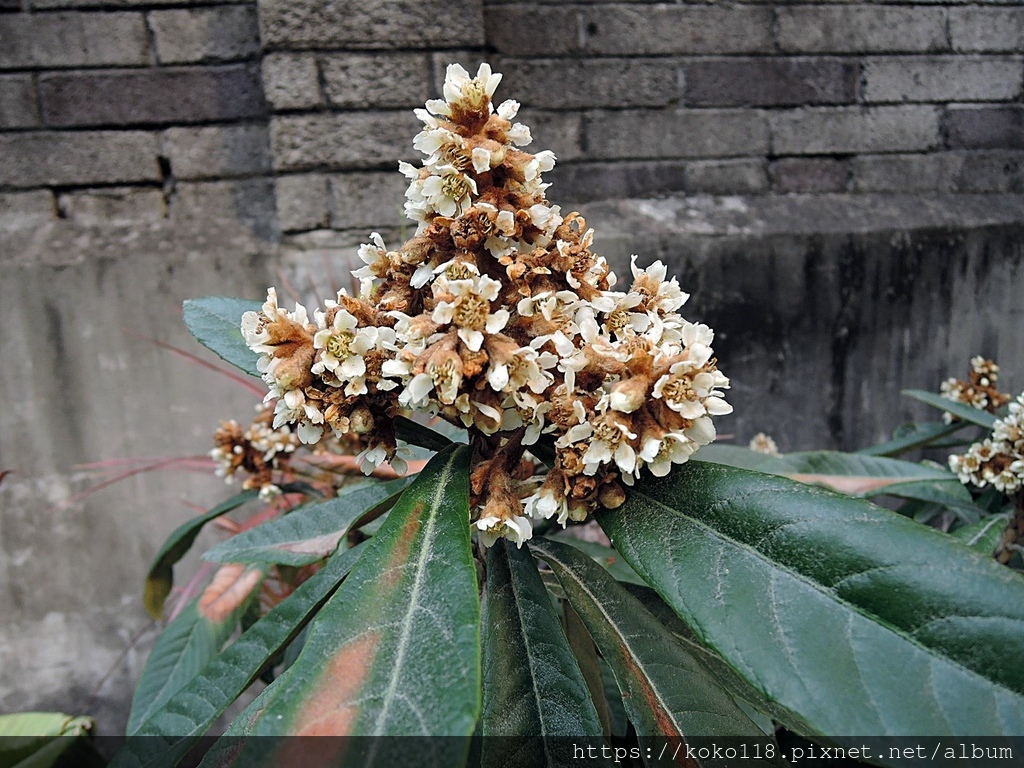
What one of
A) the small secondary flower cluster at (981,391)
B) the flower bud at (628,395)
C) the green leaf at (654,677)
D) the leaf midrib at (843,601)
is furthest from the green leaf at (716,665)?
the small secondary flower cluster at (981,391)

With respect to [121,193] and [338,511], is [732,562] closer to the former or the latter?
[338,511]

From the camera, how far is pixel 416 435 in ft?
2.31

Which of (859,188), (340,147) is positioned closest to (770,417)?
(859,188)

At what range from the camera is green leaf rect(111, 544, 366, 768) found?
719mm

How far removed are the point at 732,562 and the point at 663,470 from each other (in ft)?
0.30

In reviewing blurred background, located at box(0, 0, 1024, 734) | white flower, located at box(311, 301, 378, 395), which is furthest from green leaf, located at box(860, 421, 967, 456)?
white flower, located at box(311, 301, 378, 395)

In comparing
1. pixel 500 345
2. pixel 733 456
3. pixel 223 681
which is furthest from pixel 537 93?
pixel 223 681

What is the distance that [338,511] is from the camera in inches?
35.9

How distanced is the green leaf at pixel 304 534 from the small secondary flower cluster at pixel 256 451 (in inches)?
13.8

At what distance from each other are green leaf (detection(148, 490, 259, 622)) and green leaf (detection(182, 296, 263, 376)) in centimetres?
49

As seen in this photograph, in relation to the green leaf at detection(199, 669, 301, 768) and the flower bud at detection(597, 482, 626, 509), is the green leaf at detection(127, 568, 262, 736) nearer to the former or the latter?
the green leaf at detection(199, 669, 301, 768)

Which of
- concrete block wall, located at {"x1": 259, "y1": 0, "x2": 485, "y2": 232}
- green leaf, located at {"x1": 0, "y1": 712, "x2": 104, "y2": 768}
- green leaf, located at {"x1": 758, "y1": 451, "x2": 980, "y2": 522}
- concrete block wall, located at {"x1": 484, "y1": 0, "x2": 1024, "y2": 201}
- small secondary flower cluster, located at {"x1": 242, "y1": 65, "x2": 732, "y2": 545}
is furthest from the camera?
concrete block wall, located at {"x1": 484, "y1": 0, "x2": 1024, "y2": 201}

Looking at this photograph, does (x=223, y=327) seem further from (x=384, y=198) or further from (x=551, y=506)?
(x=384, y=198)

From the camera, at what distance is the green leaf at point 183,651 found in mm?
1217
